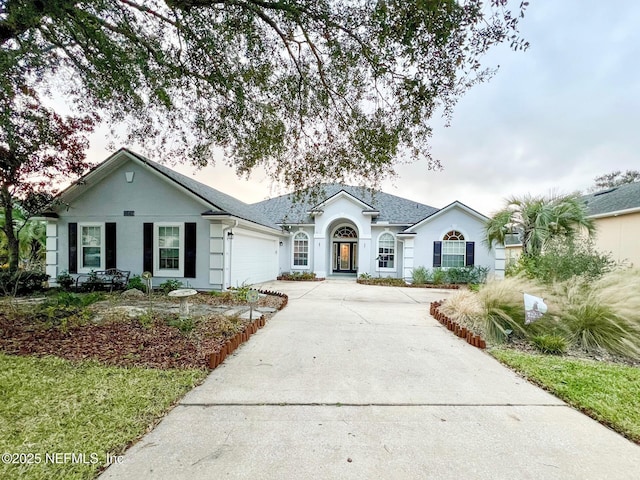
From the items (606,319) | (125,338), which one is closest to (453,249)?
(606,319)

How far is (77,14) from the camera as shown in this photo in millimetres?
4703

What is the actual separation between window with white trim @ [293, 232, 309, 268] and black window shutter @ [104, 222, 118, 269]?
9.61m

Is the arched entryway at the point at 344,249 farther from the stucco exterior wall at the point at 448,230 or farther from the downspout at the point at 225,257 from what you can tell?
the downspout at the point at 225,257

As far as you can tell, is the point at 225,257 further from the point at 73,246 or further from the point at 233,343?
the point at 233,343

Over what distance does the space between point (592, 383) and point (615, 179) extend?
42334mm

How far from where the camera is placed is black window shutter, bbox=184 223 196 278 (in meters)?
11.4

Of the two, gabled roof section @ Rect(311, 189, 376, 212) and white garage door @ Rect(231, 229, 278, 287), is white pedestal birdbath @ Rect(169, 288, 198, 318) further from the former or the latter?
gabled roof section @ Rect(311, 189, 376, 212)

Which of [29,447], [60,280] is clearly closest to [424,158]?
[29,447]

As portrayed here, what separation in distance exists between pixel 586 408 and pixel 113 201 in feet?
46.5

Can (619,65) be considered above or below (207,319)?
above

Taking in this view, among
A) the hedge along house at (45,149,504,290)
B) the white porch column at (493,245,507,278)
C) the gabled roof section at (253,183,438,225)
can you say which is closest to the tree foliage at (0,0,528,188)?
the hedge along house at (45,149,504,290)

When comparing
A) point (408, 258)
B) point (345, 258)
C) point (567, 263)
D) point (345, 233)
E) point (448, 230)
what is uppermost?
point (448, 230)

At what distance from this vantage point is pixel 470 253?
16156 mm

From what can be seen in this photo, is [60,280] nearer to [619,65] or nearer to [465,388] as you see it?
[465,388]
